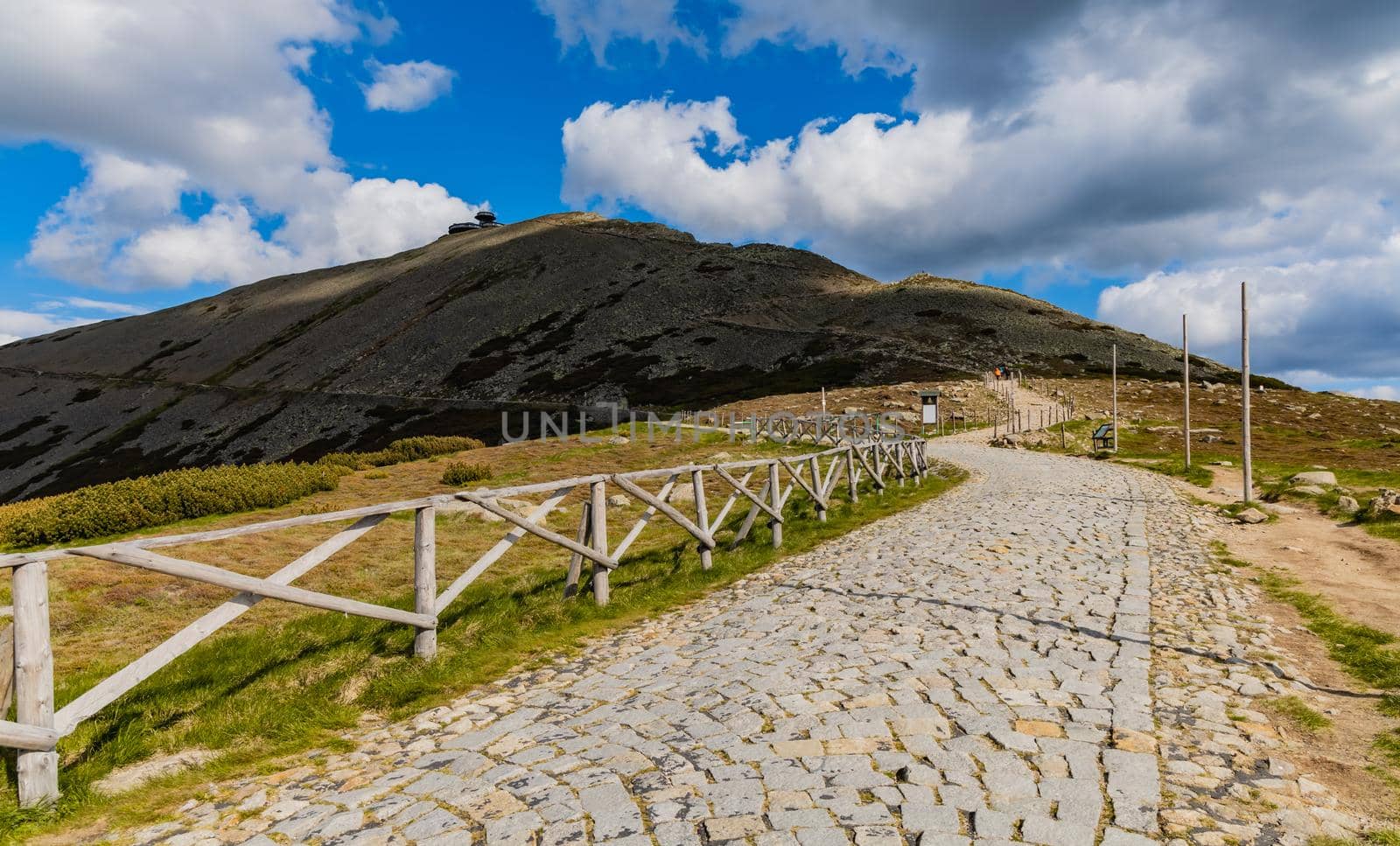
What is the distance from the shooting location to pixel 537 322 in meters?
96.4

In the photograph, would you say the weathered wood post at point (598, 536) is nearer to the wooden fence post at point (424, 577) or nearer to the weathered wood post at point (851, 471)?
the wooden fence post at point (424, 577)

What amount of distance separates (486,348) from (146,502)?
73.6m

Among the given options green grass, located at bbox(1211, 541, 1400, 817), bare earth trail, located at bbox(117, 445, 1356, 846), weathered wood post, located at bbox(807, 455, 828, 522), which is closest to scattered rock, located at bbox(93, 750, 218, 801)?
bare earth trail, located at bbox(117, 445, 1356, 846)

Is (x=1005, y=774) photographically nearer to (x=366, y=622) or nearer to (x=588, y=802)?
(x=588, y=802)

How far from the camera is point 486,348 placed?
292ft

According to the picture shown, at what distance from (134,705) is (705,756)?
5.13m

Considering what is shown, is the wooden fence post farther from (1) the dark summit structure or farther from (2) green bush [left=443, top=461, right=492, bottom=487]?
(1) the dark summit structure

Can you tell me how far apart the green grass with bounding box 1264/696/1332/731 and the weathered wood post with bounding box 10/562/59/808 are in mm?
8973

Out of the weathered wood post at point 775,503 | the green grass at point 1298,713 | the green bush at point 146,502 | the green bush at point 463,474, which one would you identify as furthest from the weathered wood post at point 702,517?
the green bush at point 146,502

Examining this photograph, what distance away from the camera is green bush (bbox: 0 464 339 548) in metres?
16.1

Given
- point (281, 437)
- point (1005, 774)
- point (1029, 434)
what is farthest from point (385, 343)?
point (1005, 774)

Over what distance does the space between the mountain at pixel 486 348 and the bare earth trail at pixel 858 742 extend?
48.1m

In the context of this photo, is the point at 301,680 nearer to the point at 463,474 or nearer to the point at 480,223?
the point at 463,474

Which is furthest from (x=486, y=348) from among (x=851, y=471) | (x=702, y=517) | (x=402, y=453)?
(x=702, y=517)
